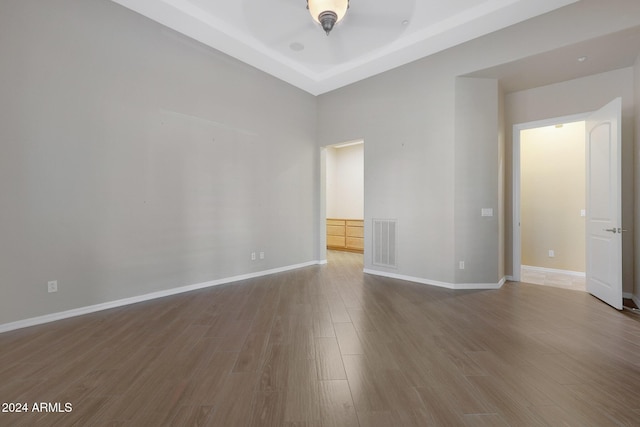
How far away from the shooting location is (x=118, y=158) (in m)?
3.12

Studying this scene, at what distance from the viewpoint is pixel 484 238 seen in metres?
3.90

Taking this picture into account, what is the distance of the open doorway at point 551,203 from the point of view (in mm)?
4523

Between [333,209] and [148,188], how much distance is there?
223 inches

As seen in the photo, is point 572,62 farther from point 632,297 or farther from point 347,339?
point 347,339

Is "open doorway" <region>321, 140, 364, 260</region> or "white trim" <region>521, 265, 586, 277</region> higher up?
"open doorway" <region>321, 140, 364, 260</region>

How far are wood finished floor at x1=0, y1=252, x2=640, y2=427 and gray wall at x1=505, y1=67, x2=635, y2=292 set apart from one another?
3.67 ft

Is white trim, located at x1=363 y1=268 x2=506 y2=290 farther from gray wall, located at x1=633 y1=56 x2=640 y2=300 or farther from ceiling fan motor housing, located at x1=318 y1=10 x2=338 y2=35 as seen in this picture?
ceiling fan motor housing, located at x1=318 y1=10 x2=338 y2=35

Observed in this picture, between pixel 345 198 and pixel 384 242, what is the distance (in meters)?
3.63

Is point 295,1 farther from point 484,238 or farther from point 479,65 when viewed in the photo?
point 484,238

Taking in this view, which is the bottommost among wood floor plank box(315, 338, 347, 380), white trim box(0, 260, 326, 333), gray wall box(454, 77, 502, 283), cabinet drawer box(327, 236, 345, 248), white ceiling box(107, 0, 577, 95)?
wood floor plank box(315, 338, 347, 380)

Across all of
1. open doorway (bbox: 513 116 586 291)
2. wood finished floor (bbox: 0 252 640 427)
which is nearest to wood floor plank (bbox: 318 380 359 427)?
wood finished floor (bbox: 0 252 640 427)

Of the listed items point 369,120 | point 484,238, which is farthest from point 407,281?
point 369,120

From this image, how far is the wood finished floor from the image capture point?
1442 mm

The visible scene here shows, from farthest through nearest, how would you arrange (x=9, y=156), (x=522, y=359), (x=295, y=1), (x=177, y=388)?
(x=295, y=1) < (x=9, y=156) < (x=522, y=359) < (x=177, y=388)
